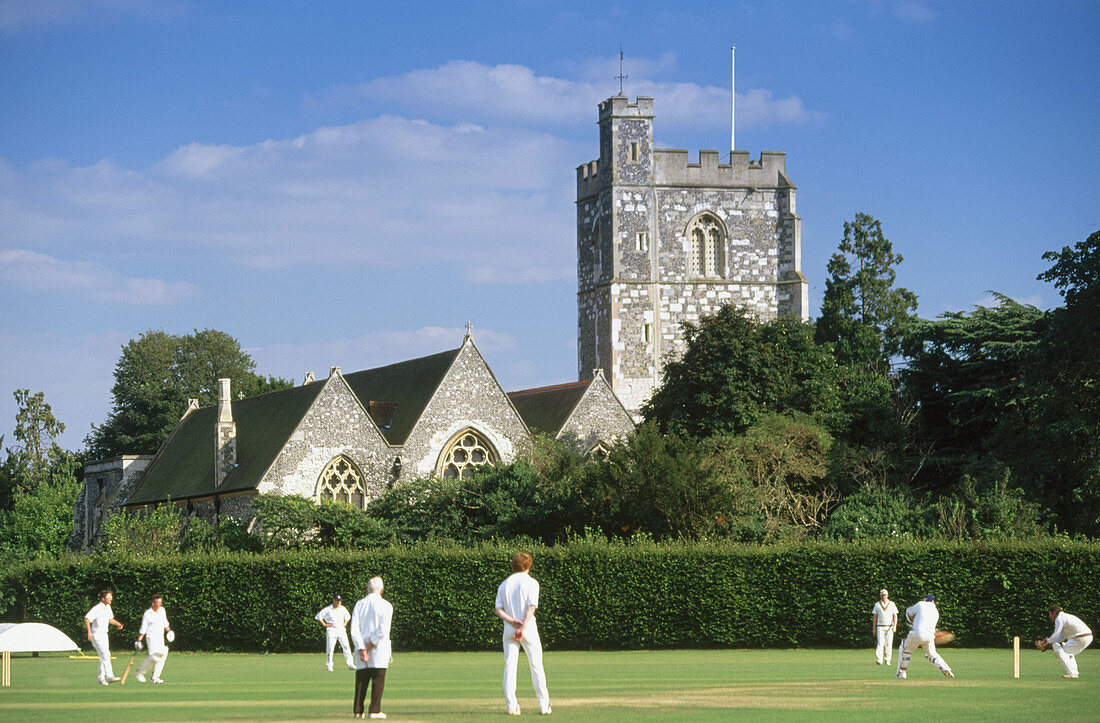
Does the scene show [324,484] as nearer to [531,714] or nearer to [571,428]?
[571,428]

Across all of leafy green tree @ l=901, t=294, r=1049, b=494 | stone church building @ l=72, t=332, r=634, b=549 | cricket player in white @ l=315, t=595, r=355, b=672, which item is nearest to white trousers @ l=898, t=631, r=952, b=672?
cricket player in white @ l=315, t=595, r=355, b=672

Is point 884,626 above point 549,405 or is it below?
below

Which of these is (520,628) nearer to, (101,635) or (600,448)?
(101,635)

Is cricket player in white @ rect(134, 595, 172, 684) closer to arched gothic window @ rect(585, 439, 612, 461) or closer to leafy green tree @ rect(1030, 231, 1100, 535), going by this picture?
leafy green tree @ rect(1030, 231, 1100, 535)

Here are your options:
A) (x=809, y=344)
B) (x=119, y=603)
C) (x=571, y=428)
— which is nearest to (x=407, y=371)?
(x=571, y=428)

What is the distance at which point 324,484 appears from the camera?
47844mm

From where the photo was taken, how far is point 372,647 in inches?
602

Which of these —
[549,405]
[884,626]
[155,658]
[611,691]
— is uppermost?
[549,405]

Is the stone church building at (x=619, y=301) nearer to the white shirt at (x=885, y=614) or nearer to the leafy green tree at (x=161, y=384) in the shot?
the leafy green tree at (x=161, y=384)

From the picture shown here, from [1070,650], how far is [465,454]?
1174 inches

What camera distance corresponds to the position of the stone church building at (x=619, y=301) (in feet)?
173

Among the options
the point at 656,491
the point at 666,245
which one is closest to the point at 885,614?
the point at 656,491

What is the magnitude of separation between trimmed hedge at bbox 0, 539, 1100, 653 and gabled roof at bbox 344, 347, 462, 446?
42.7 ft

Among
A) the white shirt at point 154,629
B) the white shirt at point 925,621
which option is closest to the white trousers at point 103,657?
the white shirt at point 154,629
